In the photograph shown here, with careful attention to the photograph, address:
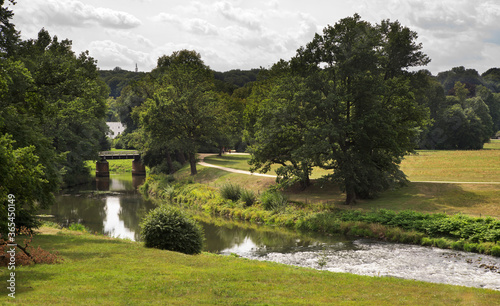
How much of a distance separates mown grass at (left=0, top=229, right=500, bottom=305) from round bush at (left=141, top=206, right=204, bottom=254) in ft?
8.60

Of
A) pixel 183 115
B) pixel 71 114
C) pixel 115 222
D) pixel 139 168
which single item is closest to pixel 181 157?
pixel 183 115

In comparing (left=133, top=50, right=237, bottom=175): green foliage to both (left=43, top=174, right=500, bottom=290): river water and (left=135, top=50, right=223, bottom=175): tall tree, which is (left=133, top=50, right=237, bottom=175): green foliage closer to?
(left=135, top=50, right=223, bottom=175): tall tree

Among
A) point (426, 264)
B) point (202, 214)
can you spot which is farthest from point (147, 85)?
point (426, 264)

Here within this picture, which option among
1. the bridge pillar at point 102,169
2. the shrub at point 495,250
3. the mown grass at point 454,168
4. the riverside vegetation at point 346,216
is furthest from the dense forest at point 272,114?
the shrub at point 495,250

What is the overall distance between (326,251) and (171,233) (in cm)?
951

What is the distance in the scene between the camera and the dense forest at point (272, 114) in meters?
17.9

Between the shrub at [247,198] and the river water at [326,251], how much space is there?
3.44 metres

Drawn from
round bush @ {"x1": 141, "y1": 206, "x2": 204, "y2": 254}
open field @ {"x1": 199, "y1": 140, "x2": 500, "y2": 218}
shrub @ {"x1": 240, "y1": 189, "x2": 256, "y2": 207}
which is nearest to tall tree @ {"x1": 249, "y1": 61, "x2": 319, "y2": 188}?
shrub @ {"x1": 240, "y1": 189, "x2": 256, "y2": 207}

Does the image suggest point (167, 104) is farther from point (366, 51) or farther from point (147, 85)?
point (366, 51)

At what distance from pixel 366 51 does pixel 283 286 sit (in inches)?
901

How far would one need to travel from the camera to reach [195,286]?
38.3ft

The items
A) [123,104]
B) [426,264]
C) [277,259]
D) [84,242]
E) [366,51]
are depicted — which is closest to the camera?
[84,242]

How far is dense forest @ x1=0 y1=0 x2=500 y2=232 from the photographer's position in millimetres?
17906

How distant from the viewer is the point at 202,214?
38781 mm
